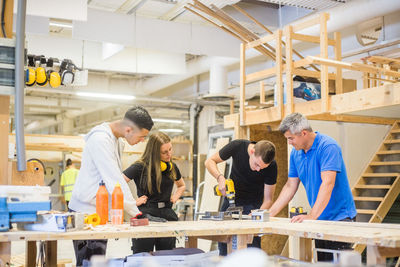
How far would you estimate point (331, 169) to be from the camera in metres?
3.50

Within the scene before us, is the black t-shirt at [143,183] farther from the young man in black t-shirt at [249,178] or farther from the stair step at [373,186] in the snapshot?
the stair step at [373,186]

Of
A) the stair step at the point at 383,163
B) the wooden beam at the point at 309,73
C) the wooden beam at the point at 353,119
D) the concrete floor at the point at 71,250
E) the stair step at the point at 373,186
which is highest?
the wooden beam at the point at 309,73

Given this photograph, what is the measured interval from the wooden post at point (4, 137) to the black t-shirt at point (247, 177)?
6.68ft

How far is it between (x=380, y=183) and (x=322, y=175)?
11.8ft

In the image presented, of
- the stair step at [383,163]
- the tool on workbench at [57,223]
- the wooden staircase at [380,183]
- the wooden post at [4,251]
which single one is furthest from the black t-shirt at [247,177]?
the stair step at [383,163]

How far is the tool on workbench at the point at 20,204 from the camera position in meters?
2.53

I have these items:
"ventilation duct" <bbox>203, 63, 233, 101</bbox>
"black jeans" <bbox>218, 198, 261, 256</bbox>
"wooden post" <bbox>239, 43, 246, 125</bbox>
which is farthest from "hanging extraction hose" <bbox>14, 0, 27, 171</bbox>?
"ventilation duct" <bbox>203, 63, 233, 101</bbox>

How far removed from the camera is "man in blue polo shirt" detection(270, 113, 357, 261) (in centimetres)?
349

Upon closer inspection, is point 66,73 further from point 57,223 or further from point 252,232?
point 252,232

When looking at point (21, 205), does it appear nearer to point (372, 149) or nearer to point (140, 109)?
point (140, 109)

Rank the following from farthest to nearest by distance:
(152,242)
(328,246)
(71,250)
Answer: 1. (71,250)
2. (152,242)
3. (328,246)

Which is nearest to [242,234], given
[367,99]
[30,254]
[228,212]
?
[228,212]

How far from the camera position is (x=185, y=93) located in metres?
14.0

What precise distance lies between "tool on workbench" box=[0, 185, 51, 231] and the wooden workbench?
0.23 feet
